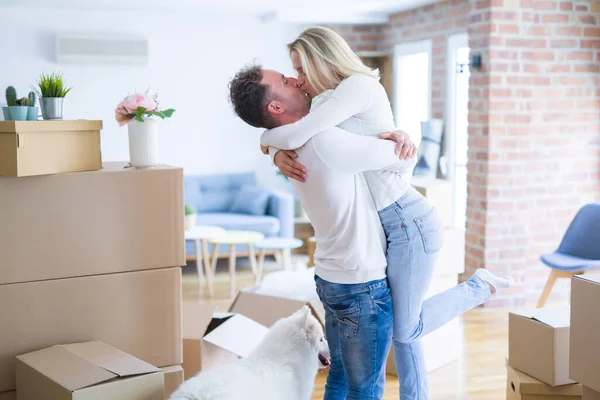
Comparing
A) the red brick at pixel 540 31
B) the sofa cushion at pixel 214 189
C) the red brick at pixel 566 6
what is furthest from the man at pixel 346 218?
the sofa cushion at pixel 214 189

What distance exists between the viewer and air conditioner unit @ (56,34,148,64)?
664cm

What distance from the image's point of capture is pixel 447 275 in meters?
3.84

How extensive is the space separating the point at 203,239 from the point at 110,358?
378 cm

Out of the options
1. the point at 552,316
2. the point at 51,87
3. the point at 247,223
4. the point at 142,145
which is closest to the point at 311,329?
the point at 142,145

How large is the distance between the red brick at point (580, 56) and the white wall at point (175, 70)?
3.06m

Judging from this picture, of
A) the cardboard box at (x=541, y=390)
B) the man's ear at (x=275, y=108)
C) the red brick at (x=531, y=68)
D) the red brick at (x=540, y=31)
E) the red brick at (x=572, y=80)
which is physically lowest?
the cardboard box at (x=541, y=390)

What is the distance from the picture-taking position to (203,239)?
606 centimetres

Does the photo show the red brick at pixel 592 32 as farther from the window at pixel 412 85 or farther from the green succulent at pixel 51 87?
the green succulent at pixel 51 87

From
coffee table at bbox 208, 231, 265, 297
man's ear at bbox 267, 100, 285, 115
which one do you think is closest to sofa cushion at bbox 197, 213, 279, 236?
coffee table at bbox 208, 231, 265, 297

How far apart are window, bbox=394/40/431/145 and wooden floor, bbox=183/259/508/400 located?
2.37 m

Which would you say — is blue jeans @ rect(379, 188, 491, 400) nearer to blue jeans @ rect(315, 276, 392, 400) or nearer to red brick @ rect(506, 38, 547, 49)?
blue jeans @ rect(315, 276, 392, 400)

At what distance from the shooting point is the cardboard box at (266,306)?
3867mm

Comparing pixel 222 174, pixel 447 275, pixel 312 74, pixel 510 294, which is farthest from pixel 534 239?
pixel 312 74

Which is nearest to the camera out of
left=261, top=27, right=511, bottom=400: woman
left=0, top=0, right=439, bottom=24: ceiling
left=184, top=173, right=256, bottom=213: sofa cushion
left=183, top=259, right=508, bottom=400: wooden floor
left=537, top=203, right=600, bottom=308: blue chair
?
left=261, top=27, right=511, bottom=400: woman
